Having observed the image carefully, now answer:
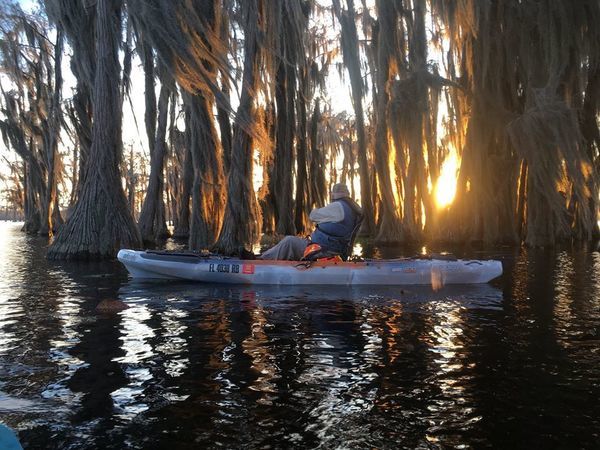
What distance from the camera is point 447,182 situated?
23.0 metres

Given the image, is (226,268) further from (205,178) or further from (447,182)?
(447,182)

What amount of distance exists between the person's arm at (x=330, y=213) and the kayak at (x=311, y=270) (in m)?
0.69

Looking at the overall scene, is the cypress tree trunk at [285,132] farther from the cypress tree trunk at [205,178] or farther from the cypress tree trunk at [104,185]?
the cypress tree trunk at [104,185]

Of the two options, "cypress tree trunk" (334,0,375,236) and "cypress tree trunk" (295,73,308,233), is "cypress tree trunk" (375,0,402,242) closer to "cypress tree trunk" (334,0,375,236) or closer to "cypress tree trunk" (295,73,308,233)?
"cypress tree trunk" (334,0,375,236)

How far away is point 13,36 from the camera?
26.3 m

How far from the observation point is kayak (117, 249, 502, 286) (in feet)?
31.6

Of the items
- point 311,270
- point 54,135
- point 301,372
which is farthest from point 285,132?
point 301,372

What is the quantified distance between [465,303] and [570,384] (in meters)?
3.79

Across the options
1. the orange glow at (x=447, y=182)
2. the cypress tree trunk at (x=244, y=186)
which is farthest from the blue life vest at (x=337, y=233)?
the orange glow at (x=447, y=182)

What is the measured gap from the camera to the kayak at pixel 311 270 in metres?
9.64

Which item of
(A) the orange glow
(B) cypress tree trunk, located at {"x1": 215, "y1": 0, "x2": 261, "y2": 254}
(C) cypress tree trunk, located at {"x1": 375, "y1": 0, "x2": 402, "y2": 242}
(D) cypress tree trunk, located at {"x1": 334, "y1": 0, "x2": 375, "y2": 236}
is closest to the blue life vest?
(B) cypress tree trunk, located at {"x1": 215, "y1": 0, "x2": 261, "y2": 254}

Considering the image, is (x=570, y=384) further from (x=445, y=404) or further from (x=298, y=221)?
(x=298, y=221)

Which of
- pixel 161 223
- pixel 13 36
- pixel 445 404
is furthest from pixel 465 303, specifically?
pixel 13 36

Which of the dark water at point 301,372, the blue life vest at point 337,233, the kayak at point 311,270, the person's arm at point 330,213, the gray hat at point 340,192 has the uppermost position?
the gray hat at point 340,192
